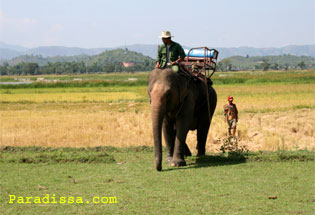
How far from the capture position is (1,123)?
24.5 m

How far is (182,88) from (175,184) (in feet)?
9.31

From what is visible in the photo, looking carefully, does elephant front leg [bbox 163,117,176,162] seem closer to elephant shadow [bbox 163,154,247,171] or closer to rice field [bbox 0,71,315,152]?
elephant shadow [bbox 163,154,247,171]

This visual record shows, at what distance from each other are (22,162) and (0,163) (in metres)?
0.59

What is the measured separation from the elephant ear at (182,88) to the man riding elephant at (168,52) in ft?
2.03

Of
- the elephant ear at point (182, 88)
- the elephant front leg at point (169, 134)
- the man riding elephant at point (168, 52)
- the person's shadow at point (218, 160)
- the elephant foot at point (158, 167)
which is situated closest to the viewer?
the elephant foot at point (158, 167)

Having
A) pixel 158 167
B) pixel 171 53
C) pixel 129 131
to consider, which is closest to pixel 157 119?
pixel 158 167

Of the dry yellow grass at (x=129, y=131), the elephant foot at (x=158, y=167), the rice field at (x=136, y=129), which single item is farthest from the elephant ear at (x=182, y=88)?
the dry yellow grass at (x=129, y=131)

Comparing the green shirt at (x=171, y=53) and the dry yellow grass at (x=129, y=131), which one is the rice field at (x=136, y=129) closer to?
the dry yellow grass at (x=129, y=131)

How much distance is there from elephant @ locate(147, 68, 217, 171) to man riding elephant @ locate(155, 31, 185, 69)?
1.83ft

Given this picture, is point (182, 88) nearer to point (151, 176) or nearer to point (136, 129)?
point (151, 176)

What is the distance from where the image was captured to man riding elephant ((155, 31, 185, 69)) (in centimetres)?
1204

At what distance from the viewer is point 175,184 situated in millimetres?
9719

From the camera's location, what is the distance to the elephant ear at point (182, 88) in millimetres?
11516

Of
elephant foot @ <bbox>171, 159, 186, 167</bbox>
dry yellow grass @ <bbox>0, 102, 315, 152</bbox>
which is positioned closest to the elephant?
elephant foot @ <bbox>171, 159, 186, 167</bbox>
